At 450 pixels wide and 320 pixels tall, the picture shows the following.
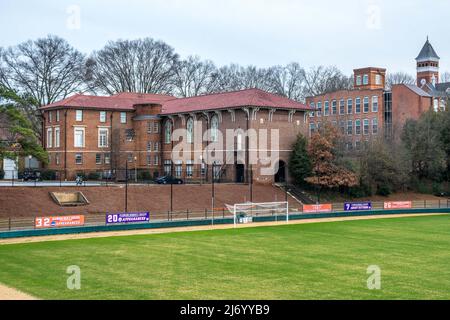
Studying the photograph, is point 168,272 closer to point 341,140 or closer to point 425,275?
point 425,275

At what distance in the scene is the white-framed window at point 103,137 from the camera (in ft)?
257

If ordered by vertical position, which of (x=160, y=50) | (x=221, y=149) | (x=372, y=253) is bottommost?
(x=372, y=253)

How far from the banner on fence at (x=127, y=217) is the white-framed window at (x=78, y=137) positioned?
30583 millimetres

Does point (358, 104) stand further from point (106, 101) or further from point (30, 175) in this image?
point (30, 175)

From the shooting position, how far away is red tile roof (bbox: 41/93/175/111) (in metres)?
76.8

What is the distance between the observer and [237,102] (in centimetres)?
7200

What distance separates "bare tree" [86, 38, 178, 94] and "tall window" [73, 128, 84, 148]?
74.2ft

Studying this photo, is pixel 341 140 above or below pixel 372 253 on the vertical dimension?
above

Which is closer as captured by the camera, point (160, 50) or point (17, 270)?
point (17, 270)

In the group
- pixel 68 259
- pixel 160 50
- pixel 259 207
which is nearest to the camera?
pixel 68 259

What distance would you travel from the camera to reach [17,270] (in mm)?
27891

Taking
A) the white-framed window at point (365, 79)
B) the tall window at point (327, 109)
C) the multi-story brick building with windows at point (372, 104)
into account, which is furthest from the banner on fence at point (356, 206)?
the tall window at point (327, 109)
